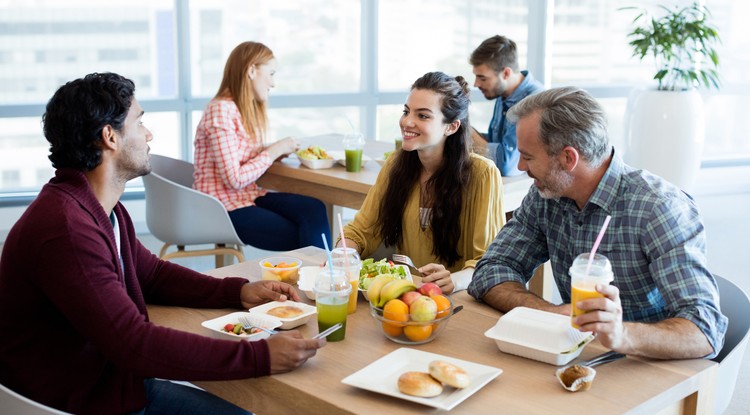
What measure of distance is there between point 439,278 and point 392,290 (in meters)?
0.37

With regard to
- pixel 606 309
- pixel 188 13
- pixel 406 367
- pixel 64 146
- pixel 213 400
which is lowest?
pixel 213 400

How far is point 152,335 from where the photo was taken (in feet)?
5.74

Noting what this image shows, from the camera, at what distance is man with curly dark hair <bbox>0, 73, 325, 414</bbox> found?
Answer: 1.73 meters

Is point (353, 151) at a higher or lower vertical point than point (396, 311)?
higher

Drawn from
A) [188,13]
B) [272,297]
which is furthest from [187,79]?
[272,297]

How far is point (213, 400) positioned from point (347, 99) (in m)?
4.25

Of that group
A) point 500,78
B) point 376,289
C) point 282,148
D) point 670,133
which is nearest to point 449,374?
point 376,289

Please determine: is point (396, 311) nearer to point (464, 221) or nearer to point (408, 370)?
point (408, 370)

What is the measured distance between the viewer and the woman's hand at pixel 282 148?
404cm

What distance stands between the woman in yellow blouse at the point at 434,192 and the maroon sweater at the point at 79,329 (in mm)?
1125

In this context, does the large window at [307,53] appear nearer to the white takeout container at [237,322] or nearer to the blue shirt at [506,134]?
the blue shirt at [506,134]

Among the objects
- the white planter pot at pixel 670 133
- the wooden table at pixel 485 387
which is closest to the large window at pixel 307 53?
the white planter pot at pixel 670 133

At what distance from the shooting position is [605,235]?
6.77ft

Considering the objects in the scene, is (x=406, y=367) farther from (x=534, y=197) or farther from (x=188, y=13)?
(x=188, y=13)
